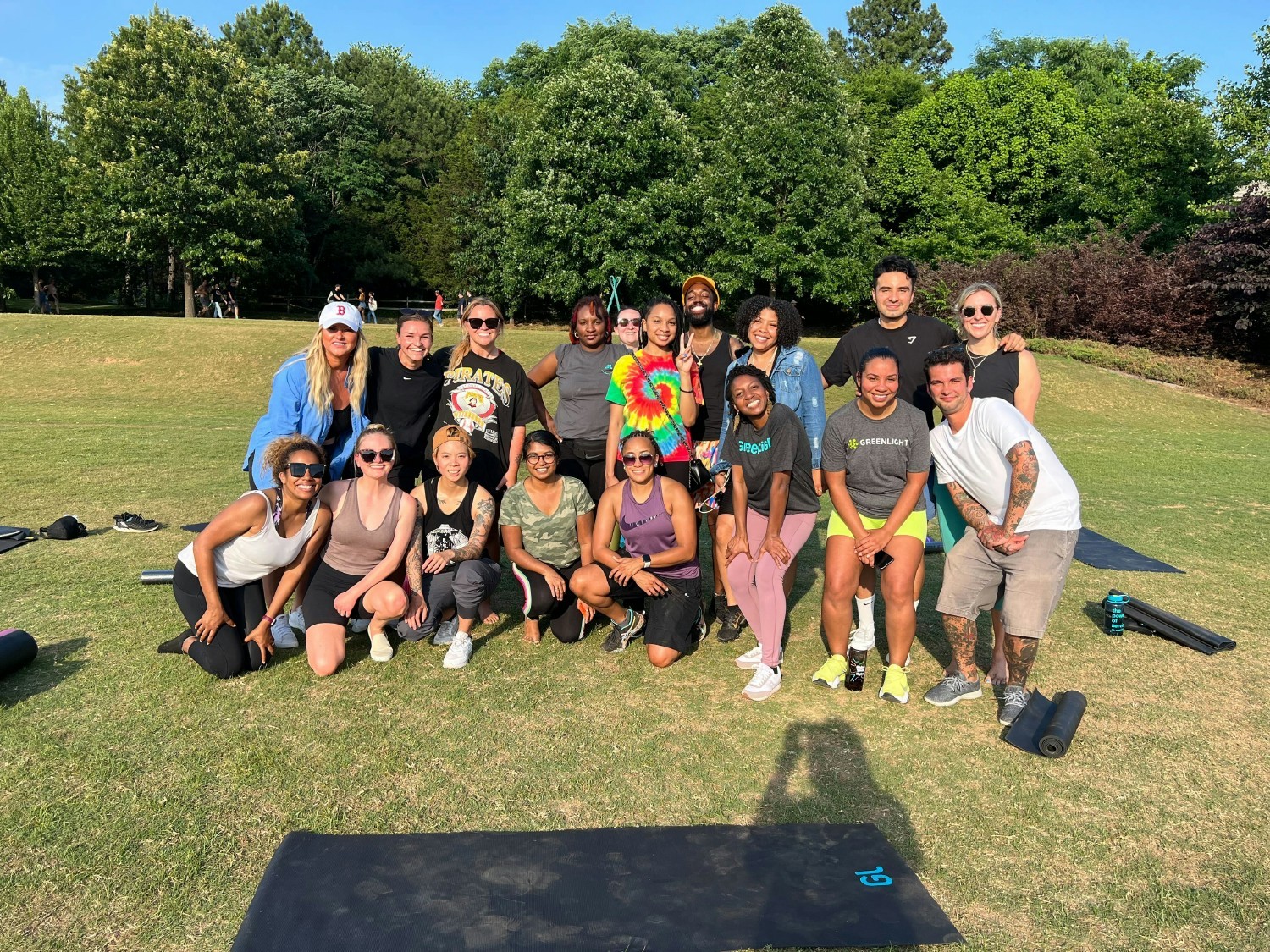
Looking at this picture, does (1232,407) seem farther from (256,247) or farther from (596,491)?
(256,247)

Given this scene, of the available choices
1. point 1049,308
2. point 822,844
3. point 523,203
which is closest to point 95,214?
point 523,203

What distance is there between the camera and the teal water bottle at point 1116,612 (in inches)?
230

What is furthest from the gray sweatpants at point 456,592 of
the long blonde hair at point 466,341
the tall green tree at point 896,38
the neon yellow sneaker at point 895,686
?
the tall green tree at point 896,38

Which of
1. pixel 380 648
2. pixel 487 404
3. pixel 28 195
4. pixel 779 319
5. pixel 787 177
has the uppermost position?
pixel 787 177

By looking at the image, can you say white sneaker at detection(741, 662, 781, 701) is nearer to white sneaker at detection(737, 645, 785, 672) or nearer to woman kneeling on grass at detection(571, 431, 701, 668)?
white sneaker at detection(737, 645, 785, 672)

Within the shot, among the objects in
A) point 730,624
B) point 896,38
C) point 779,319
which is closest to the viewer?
point 779,319

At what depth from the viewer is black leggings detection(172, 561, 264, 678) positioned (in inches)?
191

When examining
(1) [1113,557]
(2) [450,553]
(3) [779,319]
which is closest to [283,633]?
(2) [450,553]

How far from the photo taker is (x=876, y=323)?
5672mm

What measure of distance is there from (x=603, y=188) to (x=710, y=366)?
30.6 metres

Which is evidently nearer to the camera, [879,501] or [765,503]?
[879,501]

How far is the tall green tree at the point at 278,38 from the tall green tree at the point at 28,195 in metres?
19.8

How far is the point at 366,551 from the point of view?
530cm

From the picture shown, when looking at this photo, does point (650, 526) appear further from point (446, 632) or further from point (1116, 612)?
point (1116, 612)
